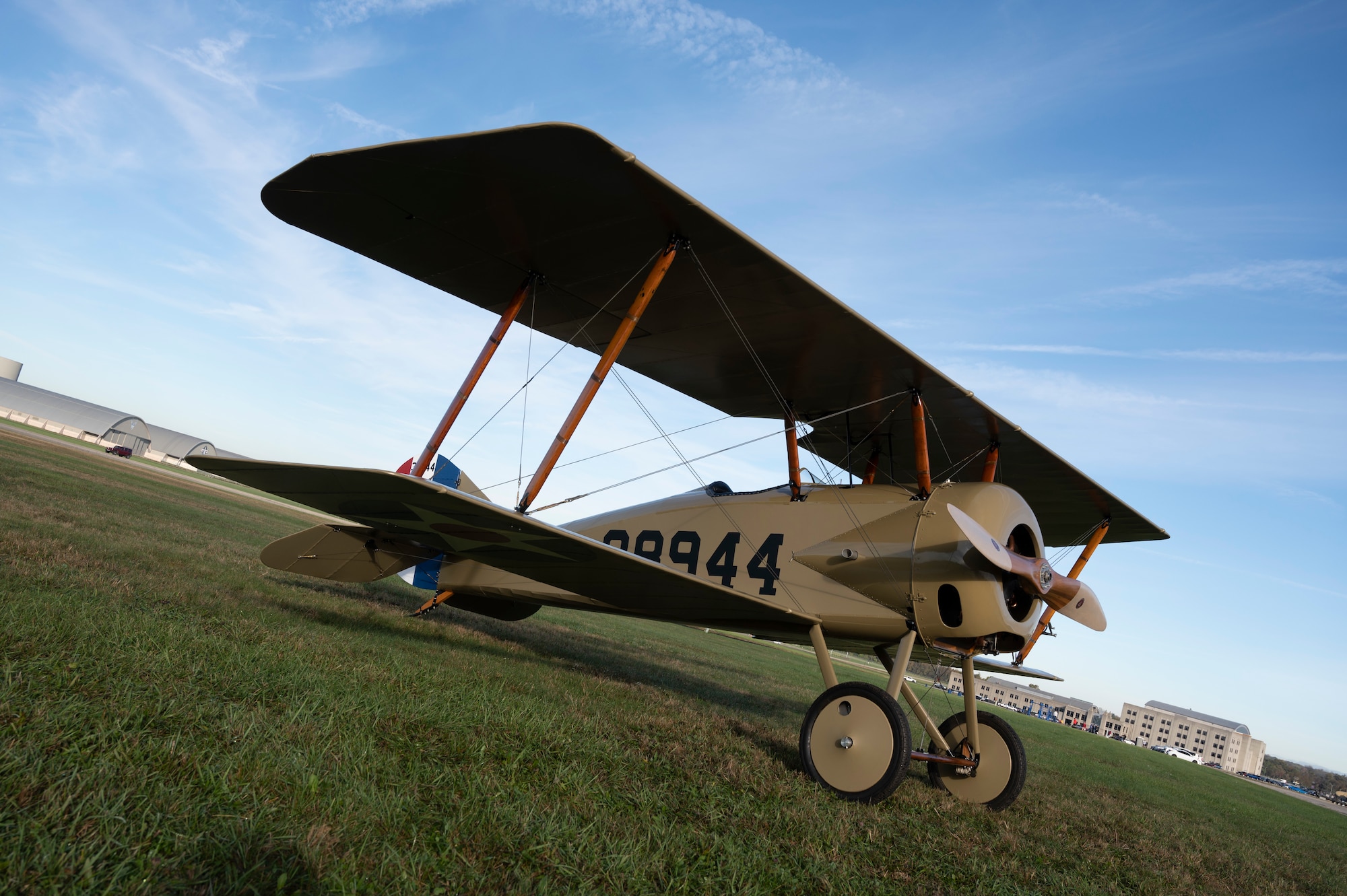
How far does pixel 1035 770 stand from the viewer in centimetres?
846

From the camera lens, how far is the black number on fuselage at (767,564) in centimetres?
604

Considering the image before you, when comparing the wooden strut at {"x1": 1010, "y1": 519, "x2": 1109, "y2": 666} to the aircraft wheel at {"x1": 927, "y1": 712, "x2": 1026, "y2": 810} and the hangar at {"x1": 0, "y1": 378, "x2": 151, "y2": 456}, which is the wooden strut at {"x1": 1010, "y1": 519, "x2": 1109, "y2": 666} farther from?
the hangar at {"x1": 0, "y1": 378, "x2": 151, "y2": 456}

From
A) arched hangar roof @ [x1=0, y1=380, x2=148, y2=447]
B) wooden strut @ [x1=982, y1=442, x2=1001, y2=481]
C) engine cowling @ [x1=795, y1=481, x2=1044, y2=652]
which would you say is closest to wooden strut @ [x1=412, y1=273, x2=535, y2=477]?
engine cowling @ [x1=795, y1=481, x2=1044, y2=652]

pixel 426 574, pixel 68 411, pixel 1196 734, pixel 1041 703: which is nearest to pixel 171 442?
pixel 68 411

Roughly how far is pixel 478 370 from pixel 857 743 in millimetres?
4085

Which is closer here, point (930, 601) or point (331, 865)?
point (331, 865)

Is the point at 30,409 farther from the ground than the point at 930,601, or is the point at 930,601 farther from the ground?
the point at 930,601

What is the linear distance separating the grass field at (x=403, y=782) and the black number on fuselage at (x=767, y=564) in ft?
3.79

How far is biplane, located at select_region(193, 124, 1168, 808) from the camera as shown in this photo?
14.9 ft

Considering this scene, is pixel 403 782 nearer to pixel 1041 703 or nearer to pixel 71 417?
pixel 71 417

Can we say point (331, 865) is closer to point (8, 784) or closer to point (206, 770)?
point (206, 770)

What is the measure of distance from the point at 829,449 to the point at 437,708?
5523 mm

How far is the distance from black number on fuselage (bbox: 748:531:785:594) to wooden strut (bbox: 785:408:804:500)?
1.25 feet

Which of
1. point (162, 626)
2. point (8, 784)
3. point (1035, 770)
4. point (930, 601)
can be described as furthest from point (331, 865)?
point (1035, 770)
